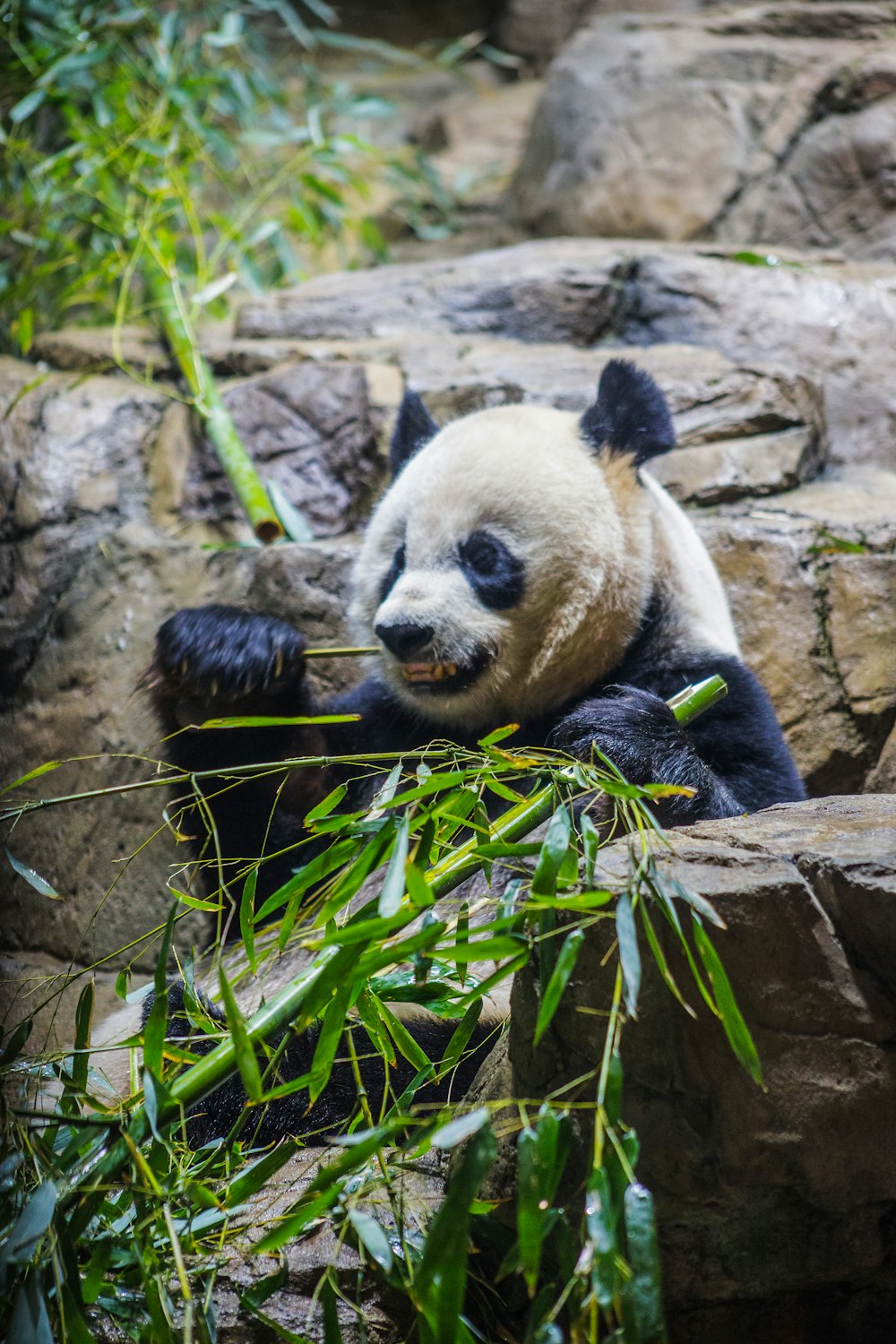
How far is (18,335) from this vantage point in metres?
4.41

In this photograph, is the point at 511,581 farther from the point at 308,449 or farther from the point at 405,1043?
the point at 308,449

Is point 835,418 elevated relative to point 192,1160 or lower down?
lower down

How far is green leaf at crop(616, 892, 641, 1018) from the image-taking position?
135 centimetres

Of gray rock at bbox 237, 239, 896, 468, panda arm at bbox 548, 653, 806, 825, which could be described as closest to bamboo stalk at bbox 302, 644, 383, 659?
panda arm at bbox 548, 653, 806, 825

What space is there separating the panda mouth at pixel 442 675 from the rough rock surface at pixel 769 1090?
111 centimetres

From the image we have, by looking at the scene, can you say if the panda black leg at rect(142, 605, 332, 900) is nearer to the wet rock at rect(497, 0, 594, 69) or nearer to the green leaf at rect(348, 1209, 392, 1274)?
the green leaf at rect(348, 1209, 392, 1274)

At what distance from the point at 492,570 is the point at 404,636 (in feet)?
0.95

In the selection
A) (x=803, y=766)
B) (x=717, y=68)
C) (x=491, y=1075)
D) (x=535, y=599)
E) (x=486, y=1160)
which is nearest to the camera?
(x=486, y=1160)

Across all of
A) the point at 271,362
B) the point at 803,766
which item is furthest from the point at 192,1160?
the point at 271,362

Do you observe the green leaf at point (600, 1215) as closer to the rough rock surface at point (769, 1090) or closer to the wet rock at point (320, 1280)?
the rough rock surface at point (769, 1090)

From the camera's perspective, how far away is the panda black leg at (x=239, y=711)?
2.73m

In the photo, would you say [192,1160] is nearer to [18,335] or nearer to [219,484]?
[219,484]

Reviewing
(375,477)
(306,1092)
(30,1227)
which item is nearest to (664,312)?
(375,477)

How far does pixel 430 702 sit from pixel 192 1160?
119cm
